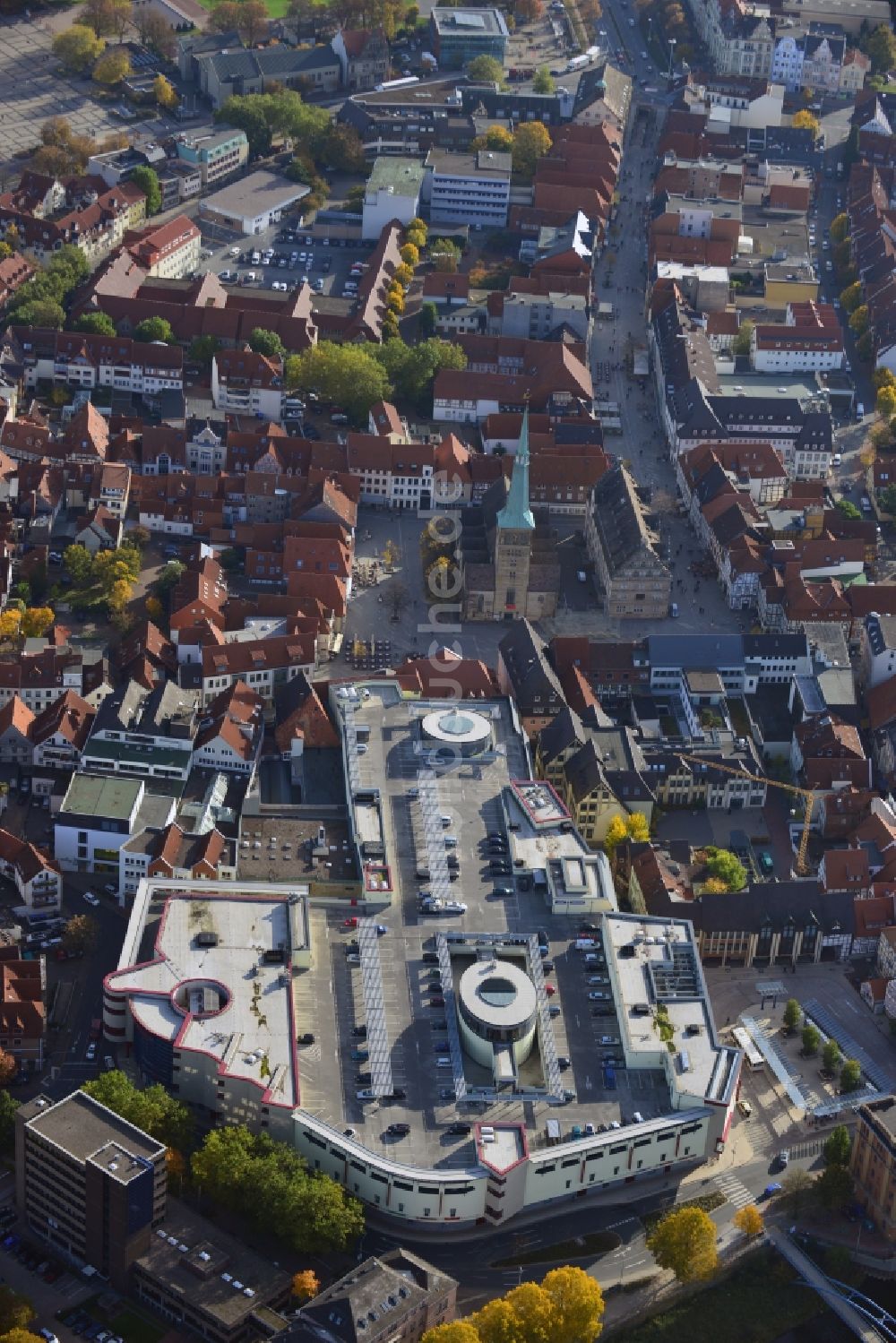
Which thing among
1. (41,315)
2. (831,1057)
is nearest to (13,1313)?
(831,1057)

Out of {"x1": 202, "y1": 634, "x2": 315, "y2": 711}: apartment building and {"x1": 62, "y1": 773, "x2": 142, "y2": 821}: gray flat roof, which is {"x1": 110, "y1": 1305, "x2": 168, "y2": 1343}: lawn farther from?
{"x1": 202, "y1": 634, "x2": 315, "y2": 711}: apartment building

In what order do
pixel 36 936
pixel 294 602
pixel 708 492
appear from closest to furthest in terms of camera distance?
pixel 36 936 < pixel 294 602 < pixel 708 492

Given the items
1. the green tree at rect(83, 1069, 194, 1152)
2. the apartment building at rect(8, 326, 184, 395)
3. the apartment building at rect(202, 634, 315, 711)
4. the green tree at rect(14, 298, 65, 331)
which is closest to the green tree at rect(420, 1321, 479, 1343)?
the green tree at rect(83, 1069, 194, 1152)

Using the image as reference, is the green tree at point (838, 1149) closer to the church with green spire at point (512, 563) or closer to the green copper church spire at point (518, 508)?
the church with green spire at point (512, 563)

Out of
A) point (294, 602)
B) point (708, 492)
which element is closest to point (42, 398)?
point (294, 602)

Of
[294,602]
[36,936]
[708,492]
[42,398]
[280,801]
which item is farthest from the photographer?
[42,398]

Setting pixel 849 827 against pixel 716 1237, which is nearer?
pixel 716 1237

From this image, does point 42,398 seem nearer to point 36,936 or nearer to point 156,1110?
point 36,936
